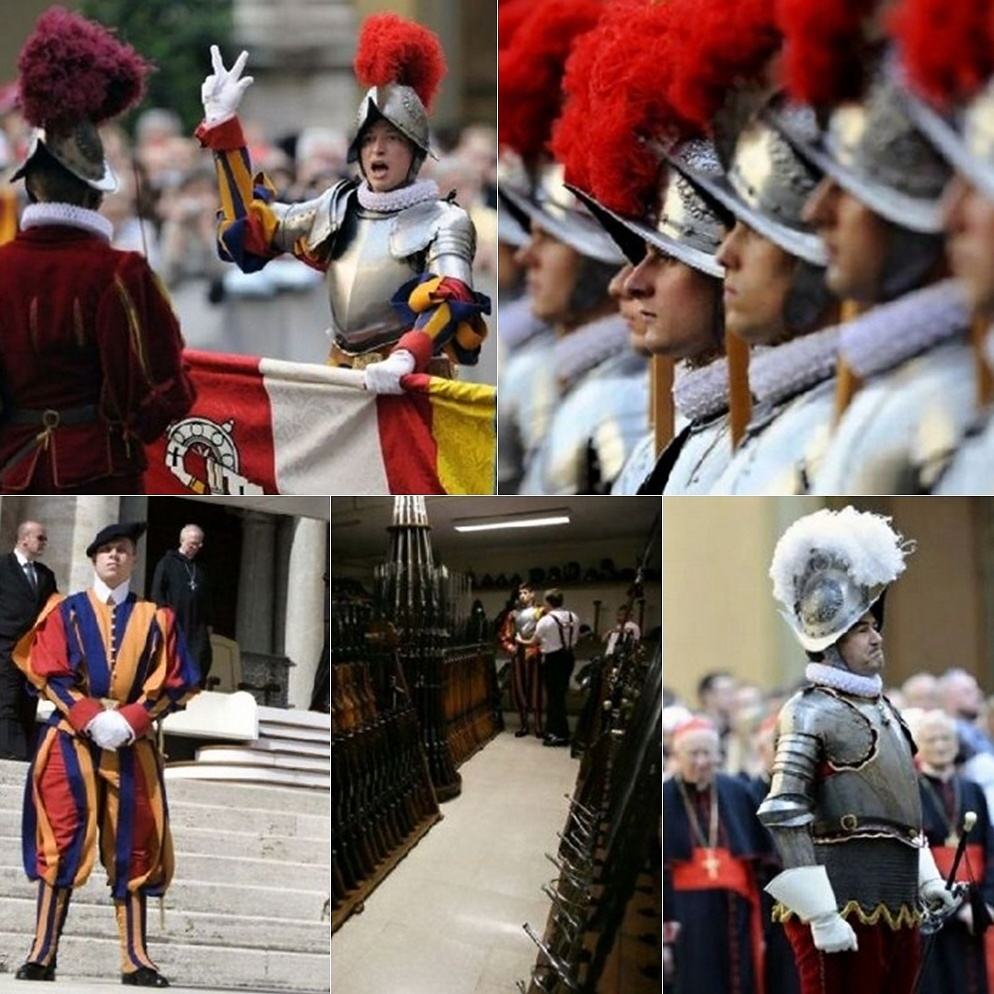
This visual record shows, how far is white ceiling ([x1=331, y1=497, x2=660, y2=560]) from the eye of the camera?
14.3ft

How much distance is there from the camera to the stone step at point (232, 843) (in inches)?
181

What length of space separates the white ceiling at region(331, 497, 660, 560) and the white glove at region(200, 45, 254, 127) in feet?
3.58

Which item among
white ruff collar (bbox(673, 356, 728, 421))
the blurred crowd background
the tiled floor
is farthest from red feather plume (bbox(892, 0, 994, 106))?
the tiled floor

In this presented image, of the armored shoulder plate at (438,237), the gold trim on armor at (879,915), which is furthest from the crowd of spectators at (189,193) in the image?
the gold trim on armor at (879,915)

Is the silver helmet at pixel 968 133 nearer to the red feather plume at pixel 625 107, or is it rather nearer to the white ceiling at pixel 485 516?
the red feather plume at pixel 625 107

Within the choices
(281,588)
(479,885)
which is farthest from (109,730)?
(479,885)

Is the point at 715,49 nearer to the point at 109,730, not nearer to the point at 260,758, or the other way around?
the point at 260,758

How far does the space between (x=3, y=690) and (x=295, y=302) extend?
1.35 m

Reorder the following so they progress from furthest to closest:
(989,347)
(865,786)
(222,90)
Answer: (222,90) → (865,786) → (989,347)

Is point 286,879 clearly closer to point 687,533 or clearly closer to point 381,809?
point 381,809

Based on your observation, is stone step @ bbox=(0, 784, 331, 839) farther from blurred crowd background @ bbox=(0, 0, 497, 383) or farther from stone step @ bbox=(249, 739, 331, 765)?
blurred crowd background @ bbox=(0, 0, 497, 383)

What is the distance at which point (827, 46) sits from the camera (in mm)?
3836

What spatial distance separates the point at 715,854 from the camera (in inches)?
169

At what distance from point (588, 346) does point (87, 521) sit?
1.48 m
